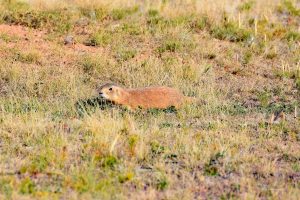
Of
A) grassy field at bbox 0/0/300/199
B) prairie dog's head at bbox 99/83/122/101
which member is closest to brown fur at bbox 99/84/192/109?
prairie dog's head at bbox 99/83/122/101

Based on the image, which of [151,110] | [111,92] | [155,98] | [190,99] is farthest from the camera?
[190,99]

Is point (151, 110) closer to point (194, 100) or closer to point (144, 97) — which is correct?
point (144, 97)

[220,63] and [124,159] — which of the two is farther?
[220,63]

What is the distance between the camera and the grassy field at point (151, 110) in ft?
21.9

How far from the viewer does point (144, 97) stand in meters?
10.2

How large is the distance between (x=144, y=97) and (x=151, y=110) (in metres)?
0.24

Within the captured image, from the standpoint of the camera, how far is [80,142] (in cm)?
784

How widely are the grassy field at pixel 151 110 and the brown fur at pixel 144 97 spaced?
9.2 inches

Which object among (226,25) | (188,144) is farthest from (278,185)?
(226,25)

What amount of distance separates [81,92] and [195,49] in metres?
3.83

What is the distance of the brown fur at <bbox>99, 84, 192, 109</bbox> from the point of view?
10070 millimetres

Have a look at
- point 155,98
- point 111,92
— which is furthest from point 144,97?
point 111,92

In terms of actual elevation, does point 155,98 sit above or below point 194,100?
above

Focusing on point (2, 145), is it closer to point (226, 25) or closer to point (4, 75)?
point (4, 75)
